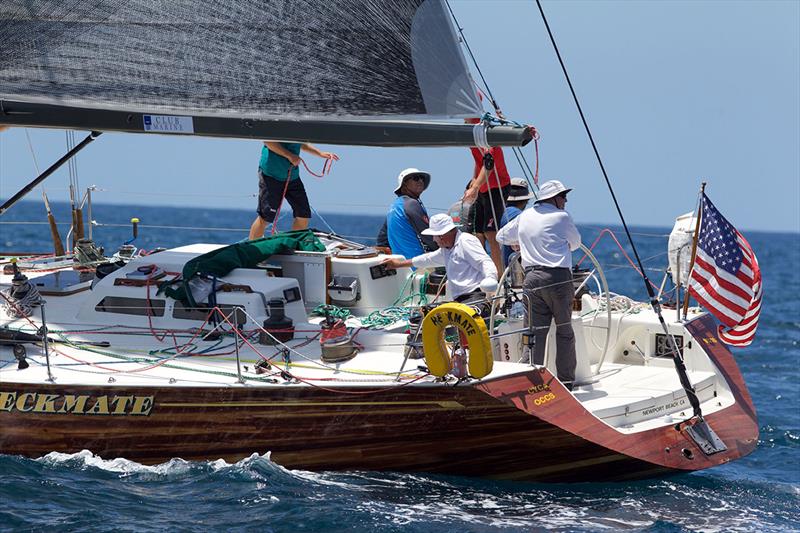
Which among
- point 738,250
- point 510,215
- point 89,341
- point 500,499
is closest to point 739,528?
point 500,499

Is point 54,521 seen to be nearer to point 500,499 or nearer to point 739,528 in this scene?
point 500,499

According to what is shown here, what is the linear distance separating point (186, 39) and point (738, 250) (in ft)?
14.6

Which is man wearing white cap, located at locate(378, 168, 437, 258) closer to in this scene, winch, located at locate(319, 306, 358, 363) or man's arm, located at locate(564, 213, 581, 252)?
winch, located at locate(319, 306, 358, 363)

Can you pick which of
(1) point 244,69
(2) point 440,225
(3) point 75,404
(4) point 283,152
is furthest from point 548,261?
(3) point 75,404

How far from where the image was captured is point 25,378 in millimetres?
7992

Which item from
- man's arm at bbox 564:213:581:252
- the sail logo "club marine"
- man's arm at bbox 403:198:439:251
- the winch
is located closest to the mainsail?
man's arm at bbox 564:213:581:252

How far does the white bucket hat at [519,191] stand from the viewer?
1005 centimetres

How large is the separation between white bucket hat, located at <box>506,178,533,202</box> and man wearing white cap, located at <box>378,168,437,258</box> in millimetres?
795

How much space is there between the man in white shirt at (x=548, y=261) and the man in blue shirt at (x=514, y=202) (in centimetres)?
155

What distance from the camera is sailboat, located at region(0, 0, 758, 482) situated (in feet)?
25.0

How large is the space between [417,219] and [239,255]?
166cm

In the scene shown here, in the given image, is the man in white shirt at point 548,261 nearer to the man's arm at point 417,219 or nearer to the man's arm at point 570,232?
the man's arm at point 570,232

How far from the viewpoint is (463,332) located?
7.37m

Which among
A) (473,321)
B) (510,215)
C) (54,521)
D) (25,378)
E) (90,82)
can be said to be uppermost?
(90,82)
